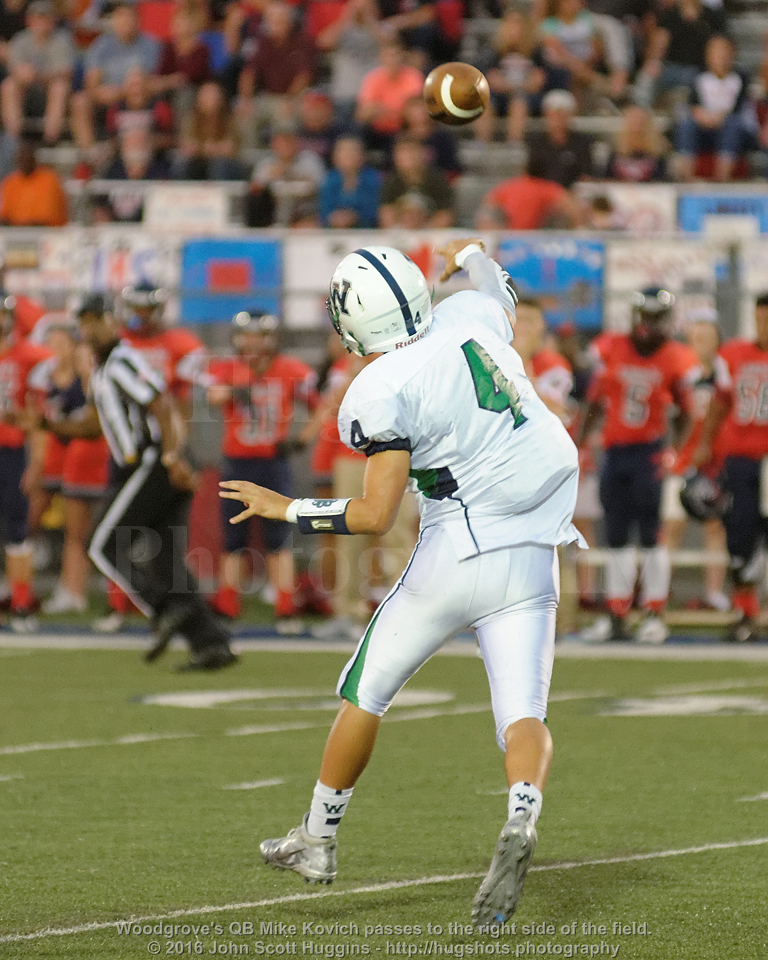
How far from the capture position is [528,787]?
4.15m

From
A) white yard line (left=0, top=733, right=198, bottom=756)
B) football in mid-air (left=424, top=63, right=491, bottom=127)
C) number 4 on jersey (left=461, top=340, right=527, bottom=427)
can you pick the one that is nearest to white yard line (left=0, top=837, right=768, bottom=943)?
Answer: number 4 on jersey (left=461, top=340, right=527, bottom=427)

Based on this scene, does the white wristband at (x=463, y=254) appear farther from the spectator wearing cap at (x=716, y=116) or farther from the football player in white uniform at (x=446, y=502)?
the spectator wearing cap at (x=716, y=116)

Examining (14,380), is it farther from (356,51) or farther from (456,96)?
(356,51)

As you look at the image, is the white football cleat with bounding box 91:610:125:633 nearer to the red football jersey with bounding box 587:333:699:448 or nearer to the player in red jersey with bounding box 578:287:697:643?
the player in red jersey with bounding box 578:287:697:643

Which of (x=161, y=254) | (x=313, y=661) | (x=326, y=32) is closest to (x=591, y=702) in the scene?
(x=313, y=661)

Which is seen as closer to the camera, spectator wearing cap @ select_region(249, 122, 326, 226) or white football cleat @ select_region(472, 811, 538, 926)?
white football cleat @ select_region(472, 811, 538, 926)

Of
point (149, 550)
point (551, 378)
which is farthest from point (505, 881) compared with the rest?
point (551, 378)

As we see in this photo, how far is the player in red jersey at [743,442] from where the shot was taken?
10.7m

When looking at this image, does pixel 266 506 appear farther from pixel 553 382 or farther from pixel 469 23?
pixel 469 23

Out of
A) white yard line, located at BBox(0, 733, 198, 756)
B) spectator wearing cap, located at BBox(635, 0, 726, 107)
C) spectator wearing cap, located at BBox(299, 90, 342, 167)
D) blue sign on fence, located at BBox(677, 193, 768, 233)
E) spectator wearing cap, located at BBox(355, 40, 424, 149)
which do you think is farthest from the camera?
spectator wearing cap, located at BBox(635, 0, 726, 107)

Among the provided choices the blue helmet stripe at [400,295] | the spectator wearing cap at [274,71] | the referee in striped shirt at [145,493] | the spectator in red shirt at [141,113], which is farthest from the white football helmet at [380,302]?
the spectator wearing cap at [274,71]

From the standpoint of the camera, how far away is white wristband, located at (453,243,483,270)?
5.14 metres

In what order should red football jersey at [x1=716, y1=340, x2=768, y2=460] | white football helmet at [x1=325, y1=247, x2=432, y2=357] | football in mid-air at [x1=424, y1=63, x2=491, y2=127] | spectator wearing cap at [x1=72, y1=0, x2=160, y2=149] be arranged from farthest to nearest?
1. spectator wearing cap at [x1=72, y1=0, x2=160, y2=149]
2. red football jersey at [x1=716, y1=340, x2=768, y2=460]
3. football in mid-air at [x1=424, y1=63, x2=491, y2=127]
4. white football helmet at [x1=325, y1=247, x2=432, y2=357]

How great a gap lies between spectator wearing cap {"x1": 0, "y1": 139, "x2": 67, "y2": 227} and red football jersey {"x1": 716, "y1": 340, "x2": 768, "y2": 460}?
21.5 feet
